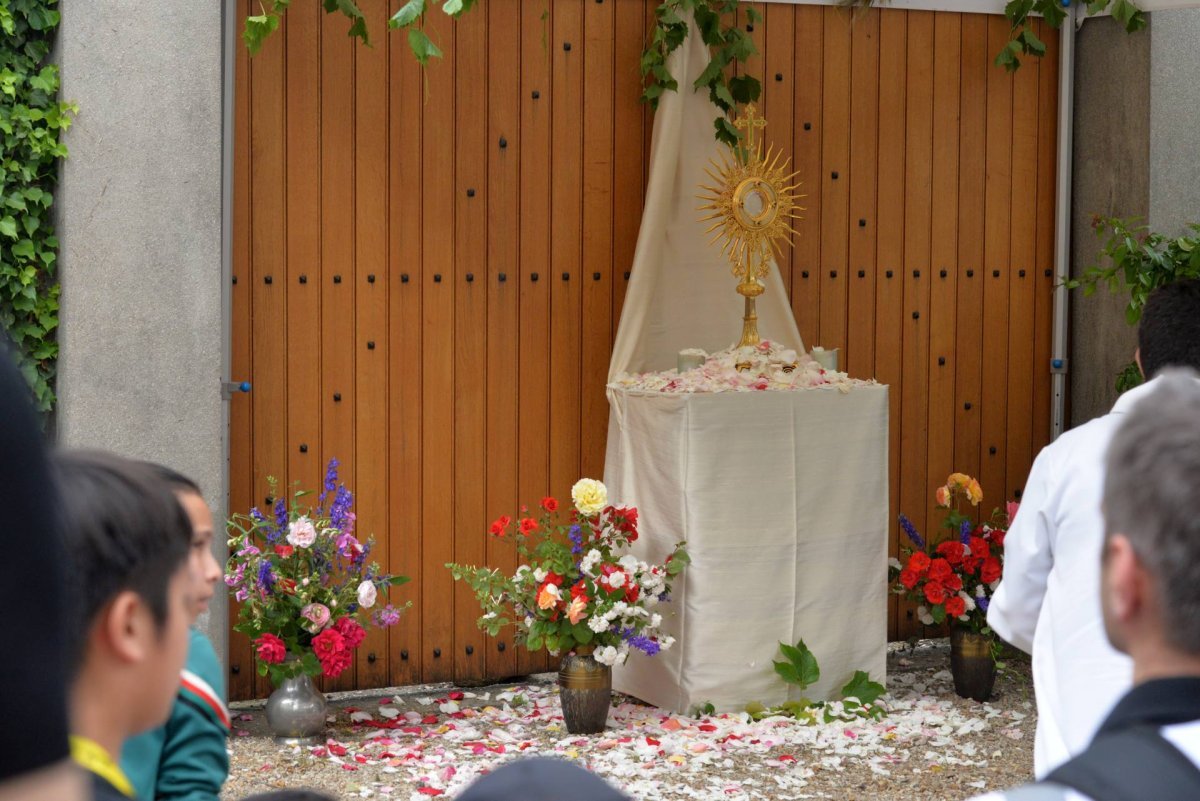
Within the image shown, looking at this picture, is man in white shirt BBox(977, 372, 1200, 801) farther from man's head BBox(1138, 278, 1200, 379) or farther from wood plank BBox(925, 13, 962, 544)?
wood plank BBox(925, 13, 962, 544)

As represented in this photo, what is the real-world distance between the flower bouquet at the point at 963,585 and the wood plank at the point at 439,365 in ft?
5.83

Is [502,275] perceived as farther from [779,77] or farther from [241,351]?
[779,77]

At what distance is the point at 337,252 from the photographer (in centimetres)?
→ 555

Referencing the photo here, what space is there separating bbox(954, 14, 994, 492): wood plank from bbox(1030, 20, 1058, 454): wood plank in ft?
0.93

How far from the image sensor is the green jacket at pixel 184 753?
5.73ft

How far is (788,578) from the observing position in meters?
5.38

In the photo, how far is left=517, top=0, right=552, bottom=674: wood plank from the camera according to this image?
5.77 metres

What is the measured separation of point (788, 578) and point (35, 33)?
319cm

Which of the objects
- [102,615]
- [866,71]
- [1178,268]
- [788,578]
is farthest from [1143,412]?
[866,71]

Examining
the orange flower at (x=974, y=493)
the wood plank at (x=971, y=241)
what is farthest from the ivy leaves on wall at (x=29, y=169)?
the wood plank at (x=971, y=241)

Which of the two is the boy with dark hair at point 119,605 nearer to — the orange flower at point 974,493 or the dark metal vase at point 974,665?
the dark metal vase at point 974,665

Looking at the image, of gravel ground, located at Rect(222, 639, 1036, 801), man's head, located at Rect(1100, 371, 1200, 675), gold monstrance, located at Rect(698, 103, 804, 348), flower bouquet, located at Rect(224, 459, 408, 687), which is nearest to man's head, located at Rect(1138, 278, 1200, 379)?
gravel ground, located at Rect(222, 639, 1036, 801)

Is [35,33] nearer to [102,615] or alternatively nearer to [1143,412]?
[102,615]

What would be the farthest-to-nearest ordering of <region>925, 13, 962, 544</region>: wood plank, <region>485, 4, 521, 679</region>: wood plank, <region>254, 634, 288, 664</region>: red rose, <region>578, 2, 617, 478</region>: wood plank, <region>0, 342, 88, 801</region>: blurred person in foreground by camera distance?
<region>925, 13, 962, 544</region>: wood plank, <region>578, 2, 617, 478</region>: wood plank, <region>485, 4, 521, 679</region>: wood plank, <region>254, 634, 288, 664</region>: red rose, <region>0, 342, 88, 801</region>: blurred person in foreground
